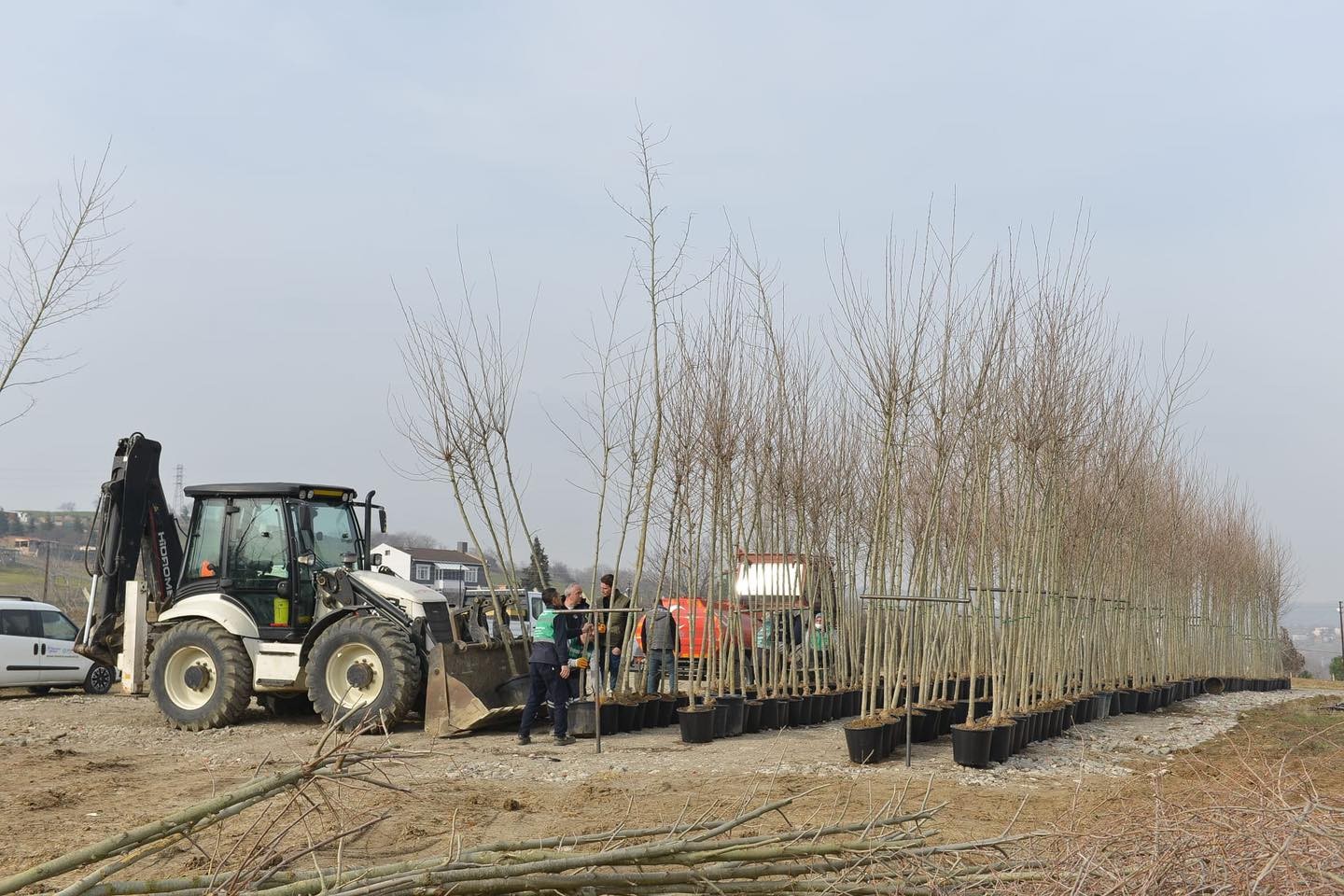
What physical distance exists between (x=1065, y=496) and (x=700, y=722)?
4.19 metres

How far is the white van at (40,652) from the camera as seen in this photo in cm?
1429

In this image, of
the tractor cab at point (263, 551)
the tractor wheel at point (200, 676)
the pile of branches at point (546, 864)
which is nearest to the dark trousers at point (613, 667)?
the tractor cab at point (263, 551)

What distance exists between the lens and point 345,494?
38.8 ft

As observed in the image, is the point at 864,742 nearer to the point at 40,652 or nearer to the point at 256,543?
the point at 256,543

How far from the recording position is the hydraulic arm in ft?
38.8

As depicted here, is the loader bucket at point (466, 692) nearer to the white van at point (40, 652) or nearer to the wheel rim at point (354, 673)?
the wheel rim at point (354, 673)

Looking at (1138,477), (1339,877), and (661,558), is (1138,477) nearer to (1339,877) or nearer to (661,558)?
(661,558)

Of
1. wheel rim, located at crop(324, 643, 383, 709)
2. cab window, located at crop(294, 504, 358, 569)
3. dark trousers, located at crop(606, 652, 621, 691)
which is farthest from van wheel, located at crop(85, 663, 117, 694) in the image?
dark trousers, located at crop(606, 652, 621, 691)

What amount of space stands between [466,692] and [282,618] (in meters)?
2.20

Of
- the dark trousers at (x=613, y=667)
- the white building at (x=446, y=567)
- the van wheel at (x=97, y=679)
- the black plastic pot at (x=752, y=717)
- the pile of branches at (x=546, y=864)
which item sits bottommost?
the van wheel at (x=97, y=679)

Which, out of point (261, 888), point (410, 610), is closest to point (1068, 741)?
point (410, 610)

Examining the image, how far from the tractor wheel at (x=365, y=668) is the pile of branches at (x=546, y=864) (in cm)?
659

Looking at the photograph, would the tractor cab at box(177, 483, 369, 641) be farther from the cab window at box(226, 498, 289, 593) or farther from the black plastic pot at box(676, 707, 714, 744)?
the black plastic pot at box(676, 707, 714, 744)

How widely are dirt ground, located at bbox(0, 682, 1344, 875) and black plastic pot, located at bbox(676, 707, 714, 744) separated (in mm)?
174
